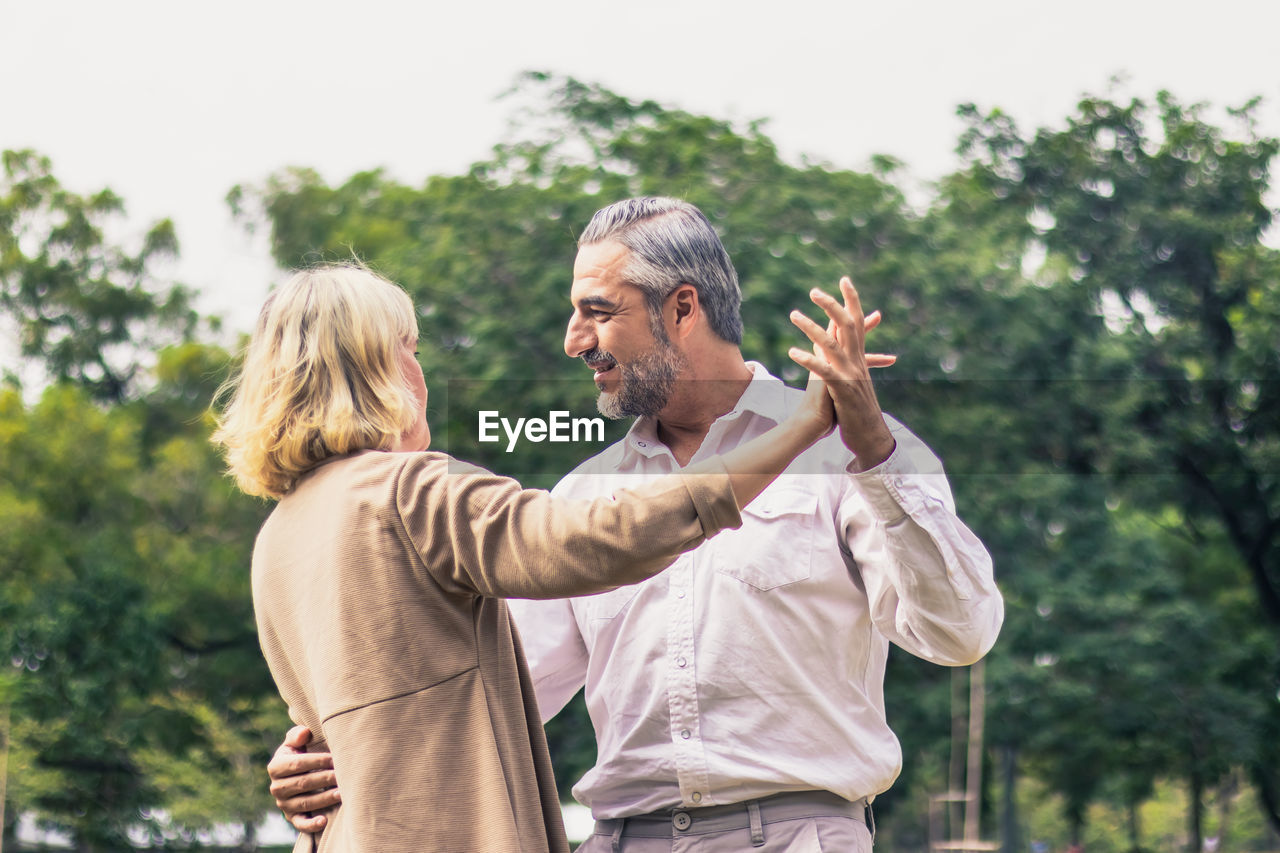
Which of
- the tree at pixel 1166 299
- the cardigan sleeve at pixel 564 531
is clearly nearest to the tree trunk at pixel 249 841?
the tree at pixel 1166 299

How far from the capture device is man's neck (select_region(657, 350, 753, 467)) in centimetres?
311

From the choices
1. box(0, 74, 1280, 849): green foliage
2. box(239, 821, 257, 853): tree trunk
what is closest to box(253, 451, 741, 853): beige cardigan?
box(0, 74, 1280, 849): green foliage

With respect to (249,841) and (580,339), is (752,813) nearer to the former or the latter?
(580,339)

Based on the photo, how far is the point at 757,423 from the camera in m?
3.03

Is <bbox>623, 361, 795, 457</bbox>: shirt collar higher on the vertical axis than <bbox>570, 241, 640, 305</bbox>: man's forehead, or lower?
lower

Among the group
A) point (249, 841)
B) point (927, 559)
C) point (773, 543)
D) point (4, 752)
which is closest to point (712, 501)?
point (927, 559)

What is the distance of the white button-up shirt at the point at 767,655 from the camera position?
2695mm

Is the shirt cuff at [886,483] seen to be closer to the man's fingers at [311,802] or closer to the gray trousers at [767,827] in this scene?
the gray trousers at [767,827]

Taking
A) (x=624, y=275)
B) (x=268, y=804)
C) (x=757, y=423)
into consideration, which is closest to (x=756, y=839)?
(x=757, y=423)

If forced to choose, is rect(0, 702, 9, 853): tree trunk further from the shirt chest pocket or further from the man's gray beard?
the shirt chest pocket

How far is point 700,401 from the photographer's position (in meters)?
3.13

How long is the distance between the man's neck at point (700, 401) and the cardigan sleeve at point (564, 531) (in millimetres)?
1050

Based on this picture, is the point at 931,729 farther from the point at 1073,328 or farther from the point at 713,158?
the point at 713,158
